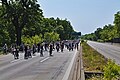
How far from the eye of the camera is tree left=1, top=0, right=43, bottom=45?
8162cm

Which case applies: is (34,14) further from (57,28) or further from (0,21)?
(57,28)

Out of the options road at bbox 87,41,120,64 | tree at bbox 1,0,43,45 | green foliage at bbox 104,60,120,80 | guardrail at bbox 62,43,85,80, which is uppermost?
tree at bbox 1,0,43,45

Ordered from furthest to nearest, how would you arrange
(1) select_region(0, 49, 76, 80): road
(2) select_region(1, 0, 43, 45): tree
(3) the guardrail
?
(2) select_region(1, 0, 43, 45): tree < (1) select_region(0, 49, 76, 80): road < (3) the guardrail

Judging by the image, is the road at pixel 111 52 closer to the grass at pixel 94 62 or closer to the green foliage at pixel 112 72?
the grass at pixel 94 62

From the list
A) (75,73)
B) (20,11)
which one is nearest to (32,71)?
(75,73)

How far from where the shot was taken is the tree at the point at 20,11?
8162 centimetres

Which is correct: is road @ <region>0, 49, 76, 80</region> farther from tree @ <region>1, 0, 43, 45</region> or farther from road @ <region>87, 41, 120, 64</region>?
tree @ <region>1, 0, 43, 45</region>

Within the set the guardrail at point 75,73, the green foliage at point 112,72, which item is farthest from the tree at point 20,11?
the green foliage at point 112,72

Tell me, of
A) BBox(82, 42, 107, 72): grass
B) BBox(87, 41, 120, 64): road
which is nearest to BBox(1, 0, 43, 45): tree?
BBox(87, 41, 120, 64): road

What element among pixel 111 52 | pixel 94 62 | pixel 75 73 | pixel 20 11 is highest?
pixel 20 11

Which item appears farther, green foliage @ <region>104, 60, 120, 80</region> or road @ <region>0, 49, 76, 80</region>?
road @ <region>0, 49, 76, 80</region>

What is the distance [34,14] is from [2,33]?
13.3 metres

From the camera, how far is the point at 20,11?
81938mm

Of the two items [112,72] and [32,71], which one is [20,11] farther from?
[112,72]
